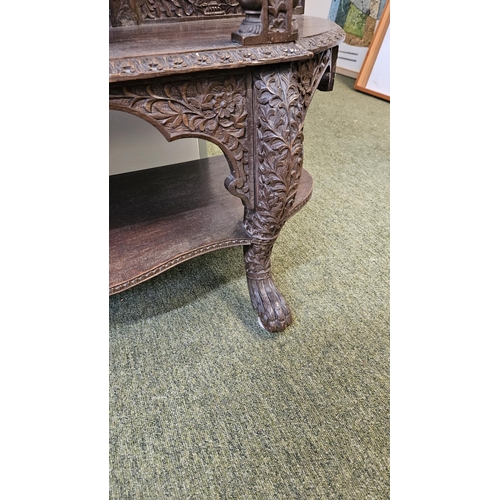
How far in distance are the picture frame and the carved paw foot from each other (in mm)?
1971

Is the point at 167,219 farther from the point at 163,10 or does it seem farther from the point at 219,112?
the point at 163,10

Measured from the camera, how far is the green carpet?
0.68 m

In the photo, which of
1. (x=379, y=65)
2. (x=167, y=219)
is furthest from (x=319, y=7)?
(x=167, y=219)

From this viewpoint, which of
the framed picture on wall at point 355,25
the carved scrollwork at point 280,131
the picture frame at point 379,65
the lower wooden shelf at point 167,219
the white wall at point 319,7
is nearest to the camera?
the carved scrollwork at point 280,131

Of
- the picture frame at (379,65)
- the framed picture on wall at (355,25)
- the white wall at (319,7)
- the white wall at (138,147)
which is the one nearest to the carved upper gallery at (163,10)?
the white wall at (138,147)

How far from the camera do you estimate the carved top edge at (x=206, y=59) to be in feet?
1.83

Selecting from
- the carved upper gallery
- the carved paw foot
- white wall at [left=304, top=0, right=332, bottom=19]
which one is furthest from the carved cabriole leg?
white wall at [left=304, top=0, right=332, bottom=19]

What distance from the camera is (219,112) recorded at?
68cm

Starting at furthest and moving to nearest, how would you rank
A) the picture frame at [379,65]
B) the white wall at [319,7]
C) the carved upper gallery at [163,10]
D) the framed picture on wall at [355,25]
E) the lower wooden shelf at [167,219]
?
the white wall at [319,7] < the framed picture on wall at [355,25] < the picture frame at [379,65] < the carved upper gallery at [163,10] < the lower wooden shelf at [167,219]

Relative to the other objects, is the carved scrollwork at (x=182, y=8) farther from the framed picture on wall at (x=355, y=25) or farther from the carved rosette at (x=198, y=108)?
the framed picture on wall at (x=355, y=25)

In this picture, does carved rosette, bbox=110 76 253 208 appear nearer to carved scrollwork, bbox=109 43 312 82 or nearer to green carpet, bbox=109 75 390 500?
carved scrollwork, bbox=109 43 312 82

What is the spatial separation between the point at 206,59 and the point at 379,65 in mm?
2255

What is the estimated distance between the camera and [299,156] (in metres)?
0.75

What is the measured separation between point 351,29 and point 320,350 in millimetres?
2544
